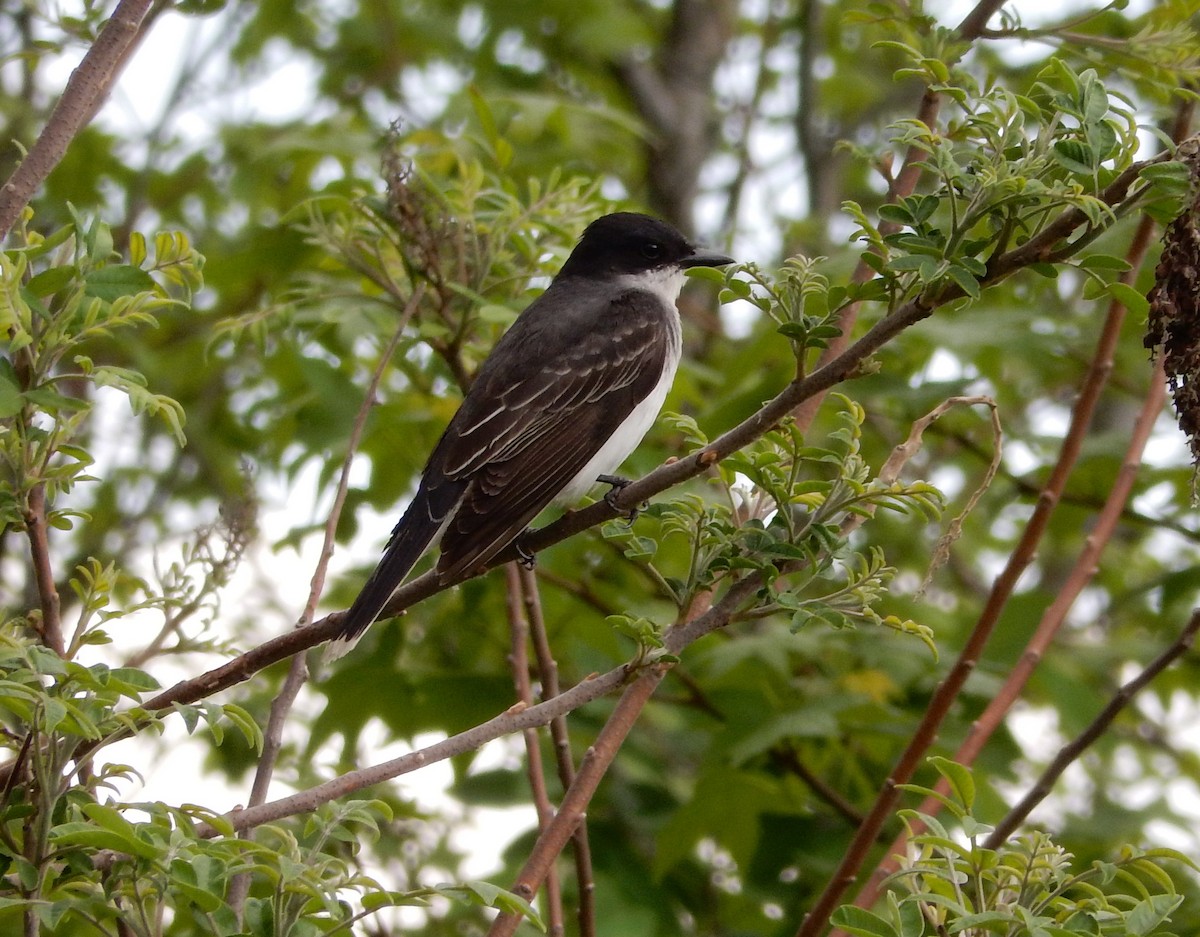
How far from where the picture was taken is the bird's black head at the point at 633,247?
5996mm

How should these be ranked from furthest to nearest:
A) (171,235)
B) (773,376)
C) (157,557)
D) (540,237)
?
1. (773,376)
2. (540,237)
3. (157,557)
4. (171,235)

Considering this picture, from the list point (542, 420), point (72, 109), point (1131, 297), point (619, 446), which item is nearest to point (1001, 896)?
point (1131, 297)

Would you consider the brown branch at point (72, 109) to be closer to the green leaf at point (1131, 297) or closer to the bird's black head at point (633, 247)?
the green leaf at point (1131, 297)

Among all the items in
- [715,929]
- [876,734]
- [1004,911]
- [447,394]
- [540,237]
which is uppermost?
[540,237]

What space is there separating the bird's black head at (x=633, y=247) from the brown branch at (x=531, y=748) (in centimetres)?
202

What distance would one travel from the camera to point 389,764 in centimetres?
279

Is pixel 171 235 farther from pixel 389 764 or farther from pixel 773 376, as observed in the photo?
pixel 773 376

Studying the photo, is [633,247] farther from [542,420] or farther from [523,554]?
[523,554]

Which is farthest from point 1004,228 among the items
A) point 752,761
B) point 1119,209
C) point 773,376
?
point 752,761

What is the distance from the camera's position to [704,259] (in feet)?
18.8

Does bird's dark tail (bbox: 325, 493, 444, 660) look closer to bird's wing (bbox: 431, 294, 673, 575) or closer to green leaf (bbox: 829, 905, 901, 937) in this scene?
bird's wing (bbox: 431, 294, 673, 575)

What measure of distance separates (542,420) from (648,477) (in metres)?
1.83

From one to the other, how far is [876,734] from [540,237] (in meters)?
1.91

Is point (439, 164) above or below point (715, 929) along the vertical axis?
above
